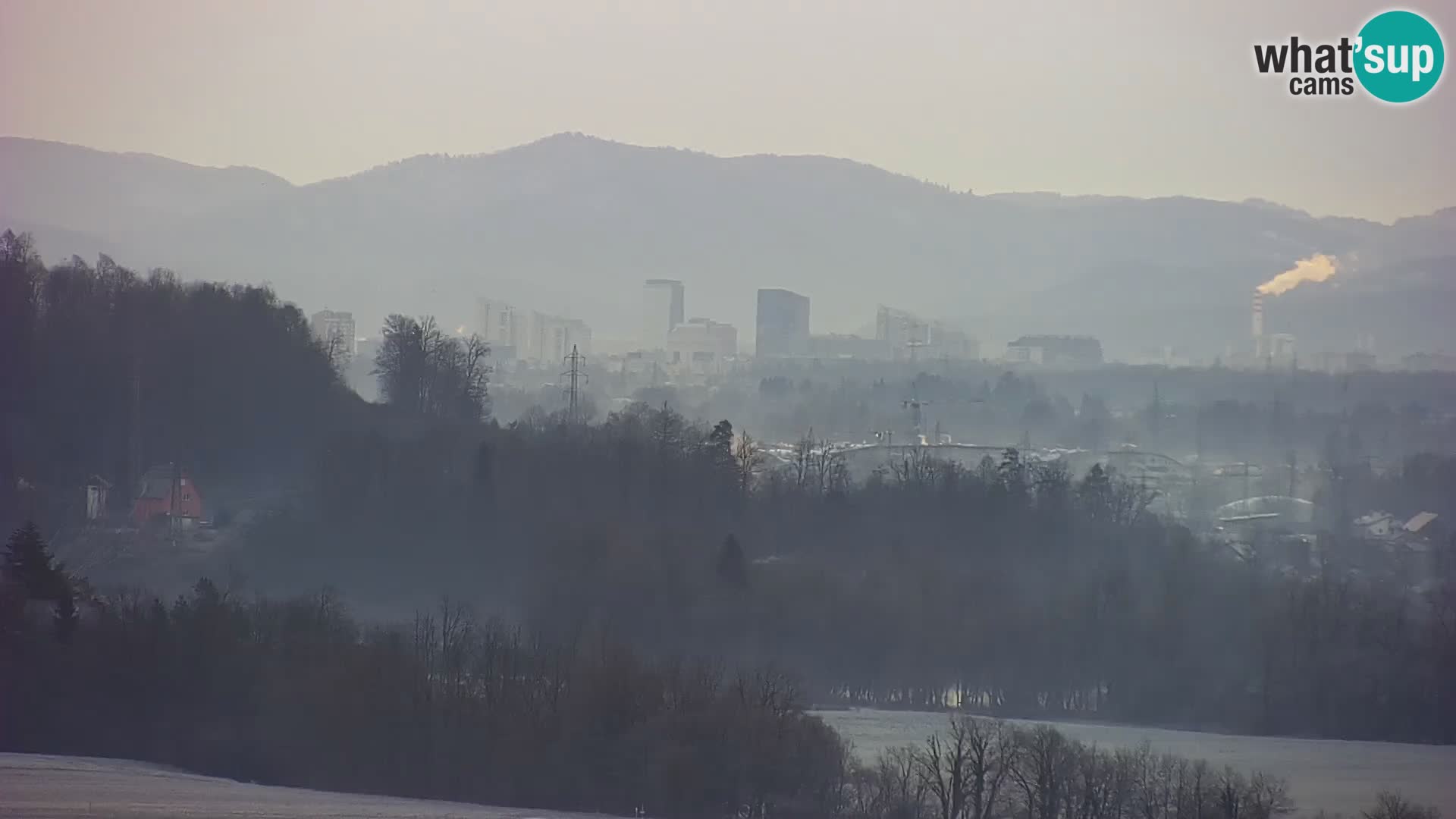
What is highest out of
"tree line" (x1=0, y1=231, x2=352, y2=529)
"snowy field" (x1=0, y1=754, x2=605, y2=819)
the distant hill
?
the distant hill

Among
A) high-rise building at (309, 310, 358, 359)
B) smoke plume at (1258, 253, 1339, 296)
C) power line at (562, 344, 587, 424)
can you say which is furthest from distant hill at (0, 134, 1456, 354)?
power line at (562, 344, 587, 424)

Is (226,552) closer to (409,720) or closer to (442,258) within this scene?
(409,720)

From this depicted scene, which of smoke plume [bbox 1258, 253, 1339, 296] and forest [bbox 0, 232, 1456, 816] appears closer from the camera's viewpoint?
forest [bbox 0, 232, 1456, 816]

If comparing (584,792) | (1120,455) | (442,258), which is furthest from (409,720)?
(442,258)

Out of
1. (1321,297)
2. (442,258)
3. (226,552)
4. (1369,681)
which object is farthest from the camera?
(442,258)

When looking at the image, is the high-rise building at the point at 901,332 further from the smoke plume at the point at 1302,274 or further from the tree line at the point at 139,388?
the tree line at the point at 139,388

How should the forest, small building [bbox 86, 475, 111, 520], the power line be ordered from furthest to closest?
the power line < small building [bbox 86, 475, 111, 520] < the forest

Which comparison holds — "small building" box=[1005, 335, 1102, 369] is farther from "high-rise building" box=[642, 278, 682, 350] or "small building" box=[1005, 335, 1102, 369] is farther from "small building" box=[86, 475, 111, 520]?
"small building" box=[86, 475, 111, 520]
